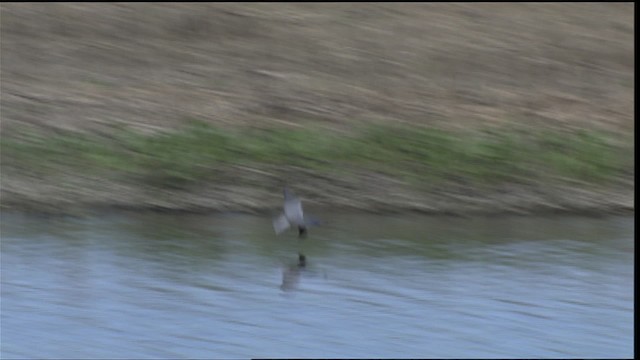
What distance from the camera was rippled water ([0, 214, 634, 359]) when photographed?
880 centimetres

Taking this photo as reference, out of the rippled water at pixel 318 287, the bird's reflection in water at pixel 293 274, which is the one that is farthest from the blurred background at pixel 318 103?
→ the bird's reflection in water at pixel 293 274

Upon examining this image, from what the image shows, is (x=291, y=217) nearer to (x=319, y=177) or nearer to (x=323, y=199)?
(x=323, y=199)

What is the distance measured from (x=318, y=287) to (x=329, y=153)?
362 centimetres

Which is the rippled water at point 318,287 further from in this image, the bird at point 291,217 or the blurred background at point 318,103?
the blurred background at point 318,103

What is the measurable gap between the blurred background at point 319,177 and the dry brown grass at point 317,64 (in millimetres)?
36

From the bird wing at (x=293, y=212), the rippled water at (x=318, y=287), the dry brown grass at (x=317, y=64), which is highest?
the dry brown grass at (x=317, y=64)

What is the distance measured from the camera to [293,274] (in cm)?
1073

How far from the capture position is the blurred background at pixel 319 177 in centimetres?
935

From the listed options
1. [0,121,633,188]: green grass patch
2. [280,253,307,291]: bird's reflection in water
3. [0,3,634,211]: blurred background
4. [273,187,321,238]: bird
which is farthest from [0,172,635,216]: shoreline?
[280,253,307,291]: bird's reflection in water

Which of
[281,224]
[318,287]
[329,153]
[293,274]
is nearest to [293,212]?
[281,224]

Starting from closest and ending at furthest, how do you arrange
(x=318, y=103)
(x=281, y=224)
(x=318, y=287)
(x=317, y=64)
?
(x=318, y=287) → (x=281, y=224) → (x=318, y=103) → (x=317, y=64)

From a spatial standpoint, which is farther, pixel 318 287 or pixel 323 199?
pixel 323 199

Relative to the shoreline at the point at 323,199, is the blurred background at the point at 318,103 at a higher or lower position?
higher

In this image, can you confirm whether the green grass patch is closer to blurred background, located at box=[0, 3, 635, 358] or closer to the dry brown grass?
blurred background, located at box=[0, 3, 635, 358]
